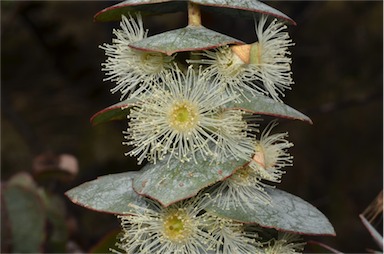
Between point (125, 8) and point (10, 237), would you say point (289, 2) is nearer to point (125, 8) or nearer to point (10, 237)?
point (10, 237)

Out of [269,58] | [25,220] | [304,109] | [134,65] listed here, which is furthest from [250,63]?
[304,109]

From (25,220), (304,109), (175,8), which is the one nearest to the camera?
(175,8)

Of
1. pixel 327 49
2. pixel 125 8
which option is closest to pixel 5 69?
pixel 327 49

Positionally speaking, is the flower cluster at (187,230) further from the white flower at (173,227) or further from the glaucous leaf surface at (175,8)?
the glaucous leaf surface at (175,8)

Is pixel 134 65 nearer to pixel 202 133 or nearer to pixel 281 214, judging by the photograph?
pixel 202 133

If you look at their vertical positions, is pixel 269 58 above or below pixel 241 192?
above

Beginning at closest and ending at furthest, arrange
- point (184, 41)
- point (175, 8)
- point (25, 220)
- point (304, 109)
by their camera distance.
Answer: point (184, 41) → point (175, 8) → point (25, 220) → point (304, 109)

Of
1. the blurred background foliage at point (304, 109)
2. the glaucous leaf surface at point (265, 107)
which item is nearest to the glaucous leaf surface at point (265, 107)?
the glaucous leaf surface at point (265, 107)
